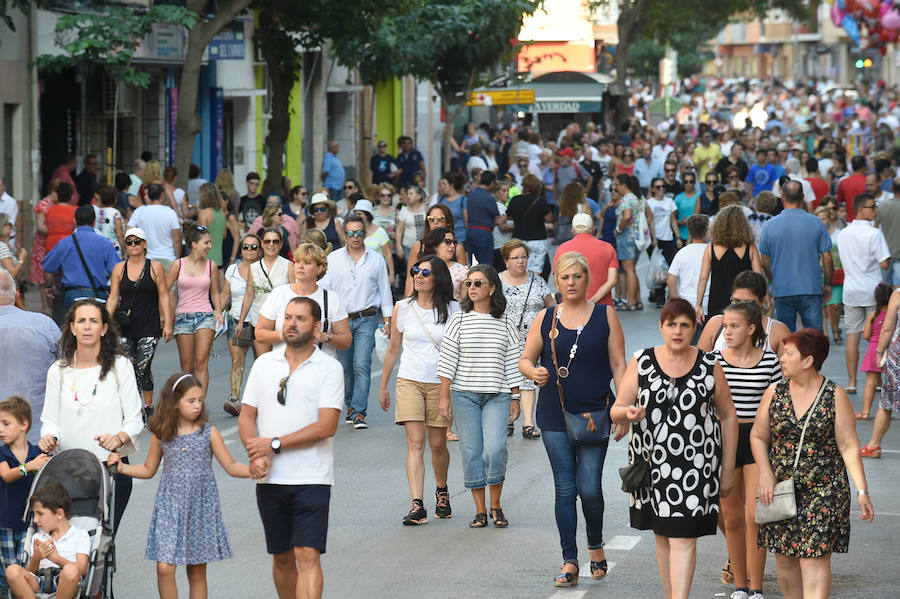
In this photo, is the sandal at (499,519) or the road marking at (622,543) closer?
the road marking at (622,543)

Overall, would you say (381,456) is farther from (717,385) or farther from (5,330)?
(717,385)

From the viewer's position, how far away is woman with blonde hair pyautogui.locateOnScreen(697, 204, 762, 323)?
40.0 feet

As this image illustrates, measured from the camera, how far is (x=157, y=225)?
55.5 ft

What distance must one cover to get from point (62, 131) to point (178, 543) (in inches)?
715

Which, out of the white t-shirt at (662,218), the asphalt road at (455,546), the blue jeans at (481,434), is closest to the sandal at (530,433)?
the asphalt road at (455,546)

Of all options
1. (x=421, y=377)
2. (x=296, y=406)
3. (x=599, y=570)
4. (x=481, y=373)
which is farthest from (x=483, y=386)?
(x=296, y=406)

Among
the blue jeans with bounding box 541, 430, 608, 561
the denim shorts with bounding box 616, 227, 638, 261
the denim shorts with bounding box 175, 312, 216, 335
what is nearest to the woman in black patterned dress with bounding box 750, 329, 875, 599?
the blue jeans with bounding box 541, 430, 608, 561

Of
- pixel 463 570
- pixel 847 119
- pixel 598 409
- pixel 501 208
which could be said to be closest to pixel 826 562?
pixel 598 409

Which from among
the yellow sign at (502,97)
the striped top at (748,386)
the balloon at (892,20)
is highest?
the balloon at (892,20)

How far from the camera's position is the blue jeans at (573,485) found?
8289 mm

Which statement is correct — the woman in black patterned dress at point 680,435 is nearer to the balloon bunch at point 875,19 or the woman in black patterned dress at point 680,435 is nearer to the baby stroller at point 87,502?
the baby stroller at point 87,502

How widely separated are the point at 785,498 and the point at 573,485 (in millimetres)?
1613

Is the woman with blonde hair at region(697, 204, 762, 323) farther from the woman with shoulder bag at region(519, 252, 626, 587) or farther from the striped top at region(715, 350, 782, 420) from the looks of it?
the striped top at region(715, 350, 782, 420)

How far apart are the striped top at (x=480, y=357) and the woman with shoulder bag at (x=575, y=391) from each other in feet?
2.98
